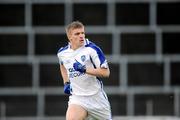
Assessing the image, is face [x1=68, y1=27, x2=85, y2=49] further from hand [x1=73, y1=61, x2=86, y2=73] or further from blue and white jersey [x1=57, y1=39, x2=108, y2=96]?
hand [x1=73, y1=61, x2=86, y2=73]

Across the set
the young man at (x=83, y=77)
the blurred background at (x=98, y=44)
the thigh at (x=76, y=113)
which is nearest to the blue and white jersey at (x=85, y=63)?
the young man at (x=83, y=77)

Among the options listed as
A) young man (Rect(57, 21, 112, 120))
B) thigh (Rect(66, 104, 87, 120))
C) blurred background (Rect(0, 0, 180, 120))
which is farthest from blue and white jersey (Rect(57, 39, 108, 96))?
blurred background (Rect(0, 0, 180, 120))

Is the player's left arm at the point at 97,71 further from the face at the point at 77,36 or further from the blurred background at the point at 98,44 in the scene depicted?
the blurred background at the point at 98,44

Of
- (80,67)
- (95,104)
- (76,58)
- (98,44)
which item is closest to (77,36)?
(76,58)

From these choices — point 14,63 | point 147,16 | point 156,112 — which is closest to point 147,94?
point 156,112

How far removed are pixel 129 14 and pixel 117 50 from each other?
667mm

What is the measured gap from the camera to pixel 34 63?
49.9 ft

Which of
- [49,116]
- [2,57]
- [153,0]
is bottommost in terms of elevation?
[49,116]

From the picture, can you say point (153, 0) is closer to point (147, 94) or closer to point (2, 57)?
point (147, 94)

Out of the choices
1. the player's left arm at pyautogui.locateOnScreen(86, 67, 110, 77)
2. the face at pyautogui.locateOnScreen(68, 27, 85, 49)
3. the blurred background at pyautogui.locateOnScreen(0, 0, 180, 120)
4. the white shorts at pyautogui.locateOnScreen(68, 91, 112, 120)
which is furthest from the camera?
the blurred background at pyautogui.locateOnScreen(0, 0, 180, 120)

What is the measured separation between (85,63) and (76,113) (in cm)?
52

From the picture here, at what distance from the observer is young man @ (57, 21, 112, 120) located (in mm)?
8852

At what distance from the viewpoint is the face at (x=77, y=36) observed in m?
8.81

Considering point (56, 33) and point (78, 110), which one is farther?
point (56, 33)
